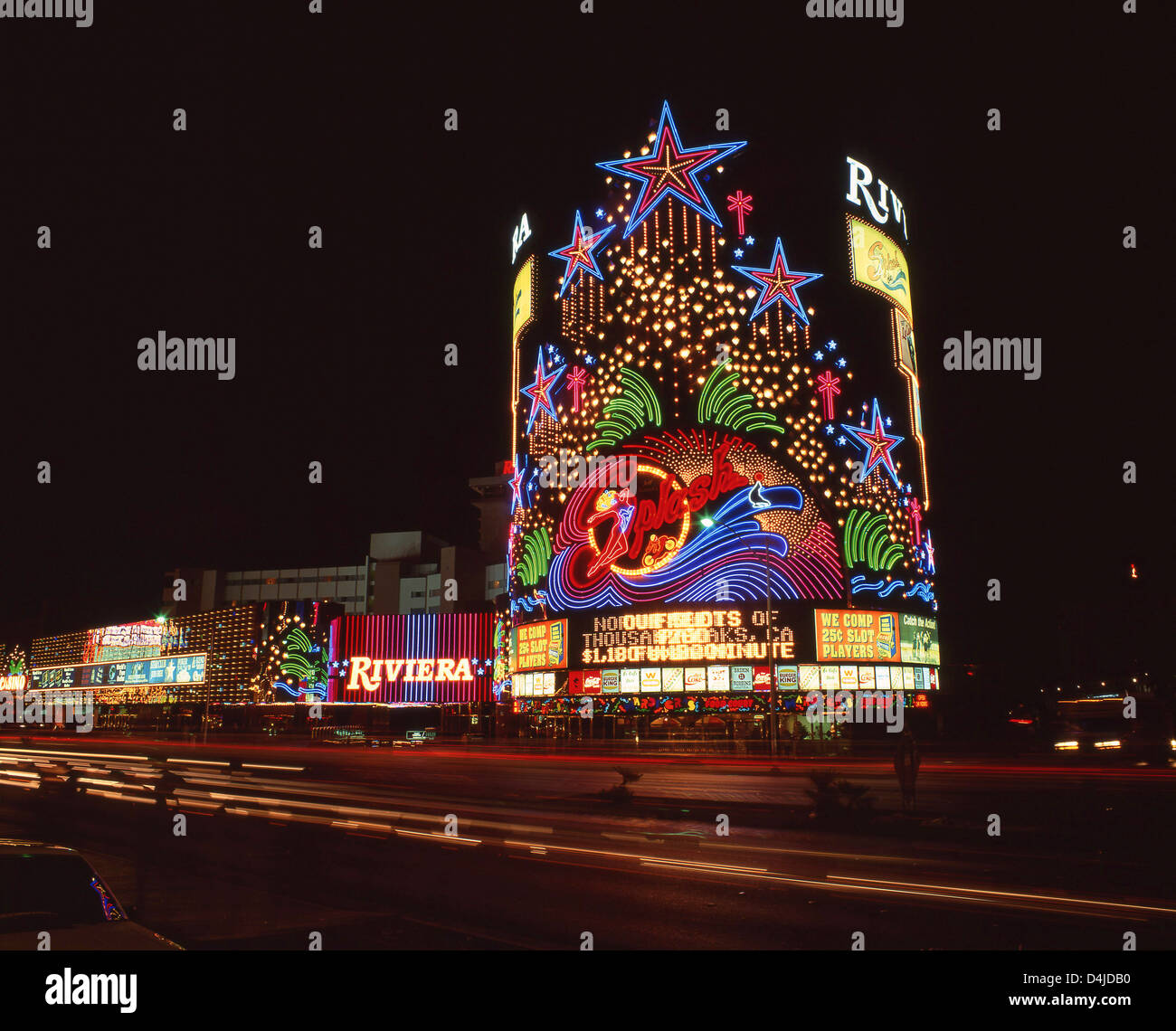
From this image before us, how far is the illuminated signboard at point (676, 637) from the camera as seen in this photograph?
62031mm

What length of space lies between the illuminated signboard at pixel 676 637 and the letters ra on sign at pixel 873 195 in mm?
37068

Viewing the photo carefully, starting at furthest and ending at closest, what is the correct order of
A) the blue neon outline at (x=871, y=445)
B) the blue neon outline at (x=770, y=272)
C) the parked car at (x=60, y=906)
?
the blue neon outline at (x=770, y=272) < the blue neon outline at (x=871, y=445) < the parked car at (x=60, y=906)

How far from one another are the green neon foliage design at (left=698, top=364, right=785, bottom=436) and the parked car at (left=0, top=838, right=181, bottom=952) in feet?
203

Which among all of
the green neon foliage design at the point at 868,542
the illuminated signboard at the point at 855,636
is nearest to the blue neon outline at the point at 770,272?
the green neon foliage design at the point at 868,542

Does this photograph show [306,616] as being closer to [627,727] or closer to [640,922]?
[627,727]

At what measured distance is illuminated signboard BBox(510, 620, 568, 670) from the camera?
68.6 metres

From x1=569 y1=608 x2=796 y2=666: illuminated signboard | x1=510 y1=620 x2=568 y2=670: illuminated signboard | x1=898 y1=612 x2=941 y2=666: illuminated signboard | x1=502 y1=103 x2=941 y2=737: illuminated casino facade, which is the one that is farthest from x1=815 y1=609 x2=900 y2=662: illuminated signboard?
x1=510 y1=620 x2=568 y2=670: illuminated signboard

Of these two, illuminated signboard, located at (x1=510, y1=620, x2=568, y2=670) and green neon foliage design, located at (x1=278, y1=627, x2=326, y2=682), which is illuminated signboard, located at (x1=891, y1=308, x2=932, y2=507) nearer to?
illuminated signboard, located at (x1=510, y1=620, x2=568, y2=670)

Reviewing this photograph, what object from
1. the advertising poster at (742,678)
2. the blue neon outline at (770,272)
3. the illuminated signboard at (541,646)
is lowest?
the advertising poster at (742,678)

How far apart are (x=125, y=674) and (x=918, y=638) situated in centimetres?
8214

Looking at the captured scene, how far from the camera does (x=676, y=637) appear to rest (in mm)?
63719

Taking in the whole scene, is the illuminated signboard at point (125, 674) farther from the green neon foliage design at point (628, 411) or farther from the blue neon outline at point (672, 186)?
the blue neon outline at point (672, 186)

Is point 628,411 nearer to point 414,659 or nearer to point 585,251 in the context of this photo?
point 585,251
